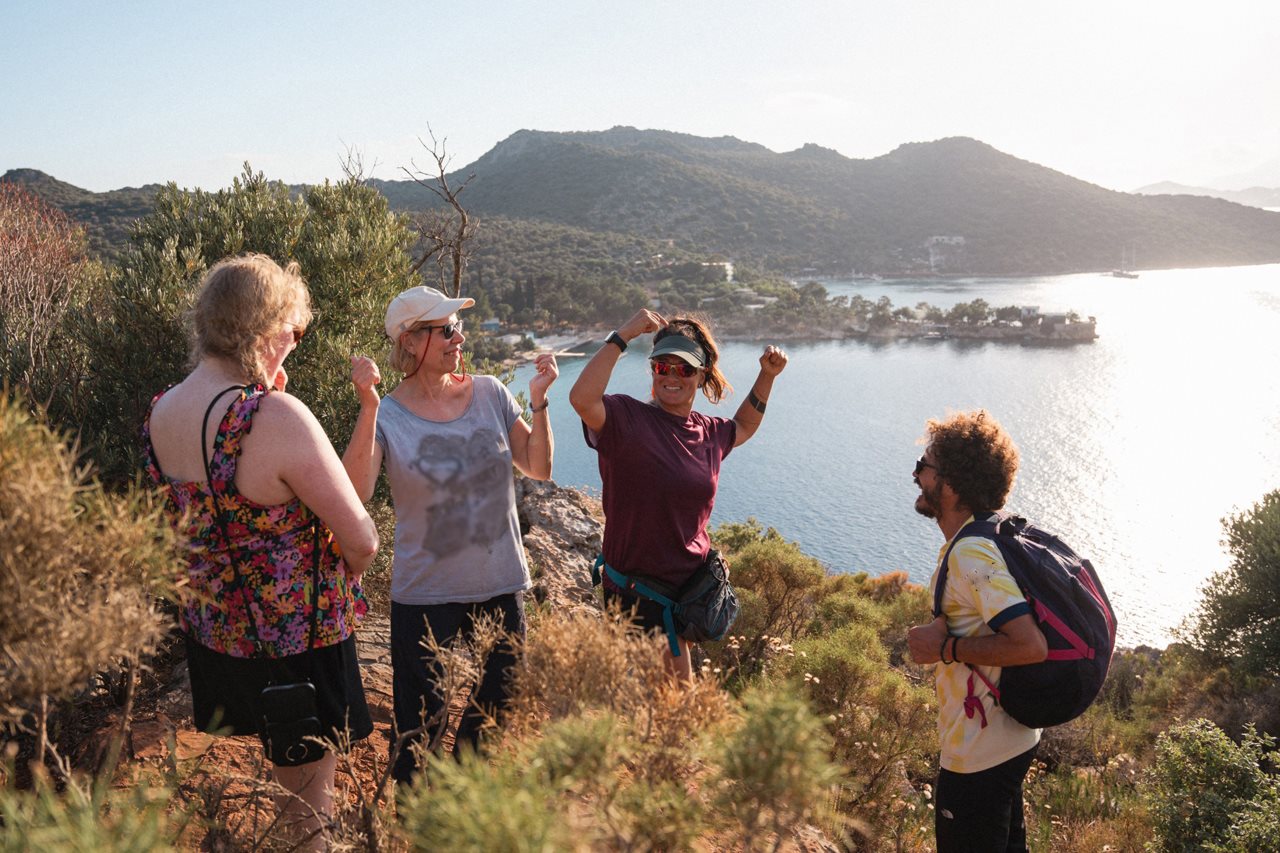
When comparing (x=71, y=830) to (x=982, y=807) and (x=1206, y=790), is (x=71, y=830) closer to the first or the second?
(x=982, y=807)

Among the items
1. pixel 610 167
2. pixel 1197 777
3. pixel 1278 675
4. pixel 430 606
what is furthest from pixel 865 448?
pixel 610 167

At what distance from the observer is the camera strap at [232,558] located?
161cm

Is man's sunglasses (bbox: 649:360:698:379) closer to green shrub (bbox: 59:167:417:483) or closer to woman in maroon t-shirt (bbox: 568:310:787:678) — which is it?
woman in maroon t-shirt (bbox: 568:310:787:678)

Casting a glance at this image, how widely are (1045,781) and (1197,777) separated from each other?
170cm

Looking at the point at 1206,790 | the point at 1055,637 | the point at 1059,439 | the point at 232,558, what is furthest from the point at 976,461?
the point at 1059,439

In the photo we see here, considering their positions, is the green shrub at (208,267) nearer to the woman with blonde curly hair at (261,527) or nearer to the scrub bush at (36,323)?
the scrub bush at (36,323)

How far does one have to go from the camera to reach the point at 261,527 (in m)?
1.67

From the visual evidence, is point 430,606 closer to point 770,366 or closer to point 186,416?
point 186,416

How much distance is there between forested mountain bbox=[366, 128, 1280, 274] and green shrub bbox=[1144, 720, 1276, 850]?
8704cm

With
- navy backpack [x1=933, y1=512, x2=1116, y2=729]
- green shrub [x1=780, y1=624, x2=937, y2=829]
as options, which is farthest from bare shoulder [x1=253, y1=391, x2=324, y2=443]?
green shrub [x1=780, y1=624, x2=937, y2=829]

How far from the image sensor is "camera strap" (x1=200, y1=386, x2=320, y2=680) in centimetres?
161

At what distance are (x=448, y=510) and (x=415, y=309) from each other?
2.00ft

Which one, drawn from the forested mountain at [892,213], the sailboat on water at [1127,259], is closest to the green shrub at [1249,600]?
the forested mountain at [892,213]

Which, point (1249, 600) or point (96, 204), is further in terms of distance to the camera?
point (96, 204)
